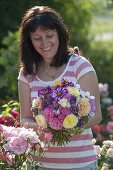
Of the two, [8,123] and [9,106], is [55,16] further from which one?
[9,106]

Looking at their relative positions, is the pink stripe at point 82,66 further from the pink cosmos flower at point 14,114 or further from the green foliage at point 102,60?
the green foliage at point 102,60

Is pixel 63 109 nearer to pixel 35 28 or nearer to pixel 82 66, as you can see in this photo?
pixel 82 66

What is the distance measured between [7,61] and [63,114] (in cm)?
554

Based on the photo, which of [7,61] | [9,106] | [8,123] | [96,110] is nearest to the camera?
[96,110]

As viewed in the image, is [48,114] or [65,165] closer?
[48,114]

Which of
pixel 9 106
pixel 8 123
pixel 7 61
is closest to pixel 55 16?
pixel 8 123

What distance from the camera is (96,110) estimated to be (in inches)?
137

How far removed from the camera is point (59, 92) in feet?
10.6

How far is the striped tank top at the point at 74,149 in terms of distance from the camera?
353cm

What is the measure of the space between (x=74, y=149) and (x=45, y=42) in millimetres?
653

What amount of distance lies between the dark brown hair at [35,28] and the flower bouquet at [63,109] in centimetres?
41

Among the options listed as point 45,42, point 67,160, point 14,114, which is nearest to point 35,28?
point 45,42

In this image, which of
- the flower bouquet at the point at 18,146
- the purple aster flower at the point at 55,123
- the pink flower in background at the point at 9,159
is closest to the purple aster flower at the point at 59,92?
the purple aster flower at the point at 55,123

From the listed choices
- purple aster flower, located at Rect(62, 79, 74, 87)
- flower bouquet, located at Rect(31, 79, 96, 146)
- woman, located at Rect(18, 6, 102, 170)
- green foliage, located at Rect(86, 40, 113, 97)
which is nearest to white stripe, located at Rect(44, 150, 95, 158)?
woman, located at Rect(18, 6, 102, 170)
